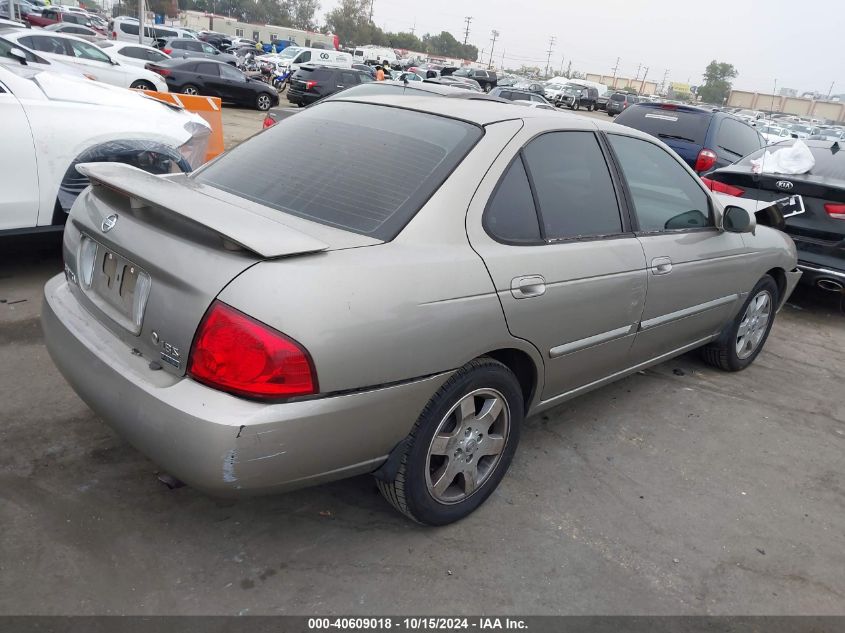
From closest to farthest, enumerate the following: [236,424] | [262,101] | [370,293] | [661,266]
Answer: [236,424], [370,293], [661,266], [262,101]

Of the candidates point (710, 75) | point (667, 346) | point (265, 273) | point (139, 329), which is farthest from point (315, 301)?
point (710, 75)

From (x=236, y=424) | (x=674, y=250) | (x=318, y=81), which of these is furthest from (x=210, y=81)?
(x=236, y=424)

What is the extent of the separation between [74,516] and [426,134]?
2.10 metres

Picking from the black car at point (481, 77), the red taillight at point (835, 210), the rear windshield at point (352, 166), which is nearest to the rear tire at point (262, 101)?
the red taillight at point (835, 210)

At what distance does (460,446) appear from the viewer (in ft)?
8.86

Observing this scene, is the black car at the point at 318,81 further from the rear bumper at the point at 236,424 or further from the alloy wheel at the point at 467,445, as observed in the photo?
the rear bumper at the point at 236,424

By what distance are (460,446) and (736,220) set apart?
238 cm

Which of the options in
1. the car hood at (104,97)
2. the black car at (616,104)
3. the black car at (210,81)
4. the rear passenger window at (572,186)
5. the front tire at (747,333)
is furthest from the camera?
the black car at (616,104)

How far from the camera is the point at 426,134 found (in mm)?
2832

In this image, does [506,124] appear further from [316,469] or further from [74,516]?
[74,516]

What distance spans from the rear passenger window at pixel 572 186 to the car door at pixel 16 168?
11.5 feet

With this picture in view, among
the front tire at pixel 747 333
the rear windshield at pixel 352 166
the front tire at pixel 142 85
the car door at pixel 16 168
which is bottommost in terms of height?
the front tire at pixel 142 85

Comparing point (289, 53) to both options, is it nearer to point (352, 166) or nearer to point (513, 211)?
point (352, 166)

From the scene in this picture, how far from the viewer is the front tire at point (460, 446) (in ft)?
8.16
